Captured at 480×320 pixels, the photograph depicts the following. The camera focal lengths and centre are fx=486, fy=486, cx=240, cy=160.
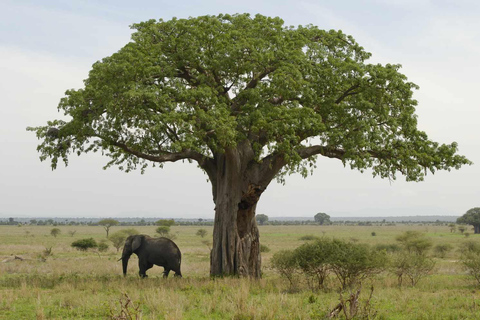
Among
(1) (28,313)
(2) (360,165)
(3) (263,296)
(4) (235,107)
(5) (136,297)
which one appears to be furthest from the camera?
(4) (235,107)

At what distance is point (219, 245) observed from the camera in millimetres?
19500

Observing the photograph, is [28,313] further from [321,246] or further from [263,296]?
[321,246]

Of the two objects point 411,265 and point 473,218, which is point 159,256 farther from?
point 473,218

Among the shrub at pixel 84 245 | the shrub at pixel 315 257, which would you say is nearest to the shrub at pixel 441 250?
the shrub at pixel 315 257

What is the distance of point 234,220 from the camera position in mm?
19234

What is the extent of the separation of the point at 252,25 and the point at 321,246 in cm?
899

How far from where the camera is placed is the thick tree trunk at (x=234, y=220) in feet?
62.7

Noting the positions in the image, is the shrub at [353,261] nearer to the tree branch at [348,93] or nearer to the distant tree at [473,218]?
the tree branch at [348,93]

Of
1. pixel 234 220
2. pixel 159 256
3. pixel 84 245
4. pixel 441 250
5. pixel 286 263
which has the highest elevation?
pixel 234 220

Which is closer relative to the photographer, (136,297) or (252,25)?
(136,297)

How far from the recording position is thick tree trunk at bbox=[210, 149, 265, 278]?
19109 millimetres

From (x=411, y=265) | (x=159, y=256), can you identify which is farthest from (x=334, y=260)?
(x=159, y=256)

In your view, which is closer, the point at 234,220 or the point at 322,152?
the point at 234,220

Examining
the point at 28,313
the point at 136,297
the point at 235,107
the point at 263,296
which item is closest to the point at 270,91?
the point at 235,107
